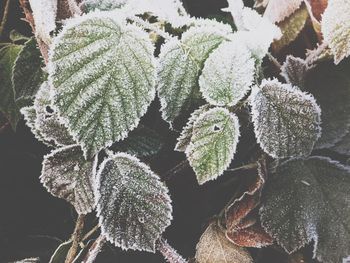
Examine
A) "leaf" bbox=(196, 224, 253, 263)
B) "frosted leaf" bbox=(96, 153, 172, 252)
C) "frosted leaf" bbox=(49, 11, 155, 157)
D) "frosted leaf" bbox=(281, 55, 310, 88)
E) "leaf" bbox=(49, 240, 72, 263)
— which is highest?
"frosted leaf" bbox=(49, 11, 155, 157)

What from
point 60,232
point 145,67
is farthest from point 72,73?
point 60,232

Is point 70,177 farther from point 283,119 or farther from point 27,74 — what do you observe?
point 283,119

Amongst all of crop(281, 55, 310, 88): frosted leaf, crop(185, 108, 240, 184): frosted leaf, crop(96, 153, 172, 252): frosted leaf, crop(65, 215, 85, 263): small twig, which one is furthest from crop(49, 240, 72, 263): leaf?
crop(281, 55, 310, 88): frosted leaf

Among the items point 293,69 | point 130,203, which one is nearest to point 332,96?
point 293,69

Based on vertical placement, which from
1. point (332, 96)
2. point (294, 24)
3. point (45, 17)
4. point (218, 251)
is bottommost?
point (218, 251)

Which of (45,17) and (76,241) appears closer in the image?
(45,17)

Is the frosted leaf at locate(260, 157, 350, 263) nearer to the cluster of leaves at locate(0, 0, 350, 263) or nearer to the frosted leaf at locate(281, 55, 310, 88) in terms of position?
the cluster of leaves at locate(0, 0, 350, 263)

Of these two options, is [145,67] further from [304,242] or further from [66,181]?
[304,242]
